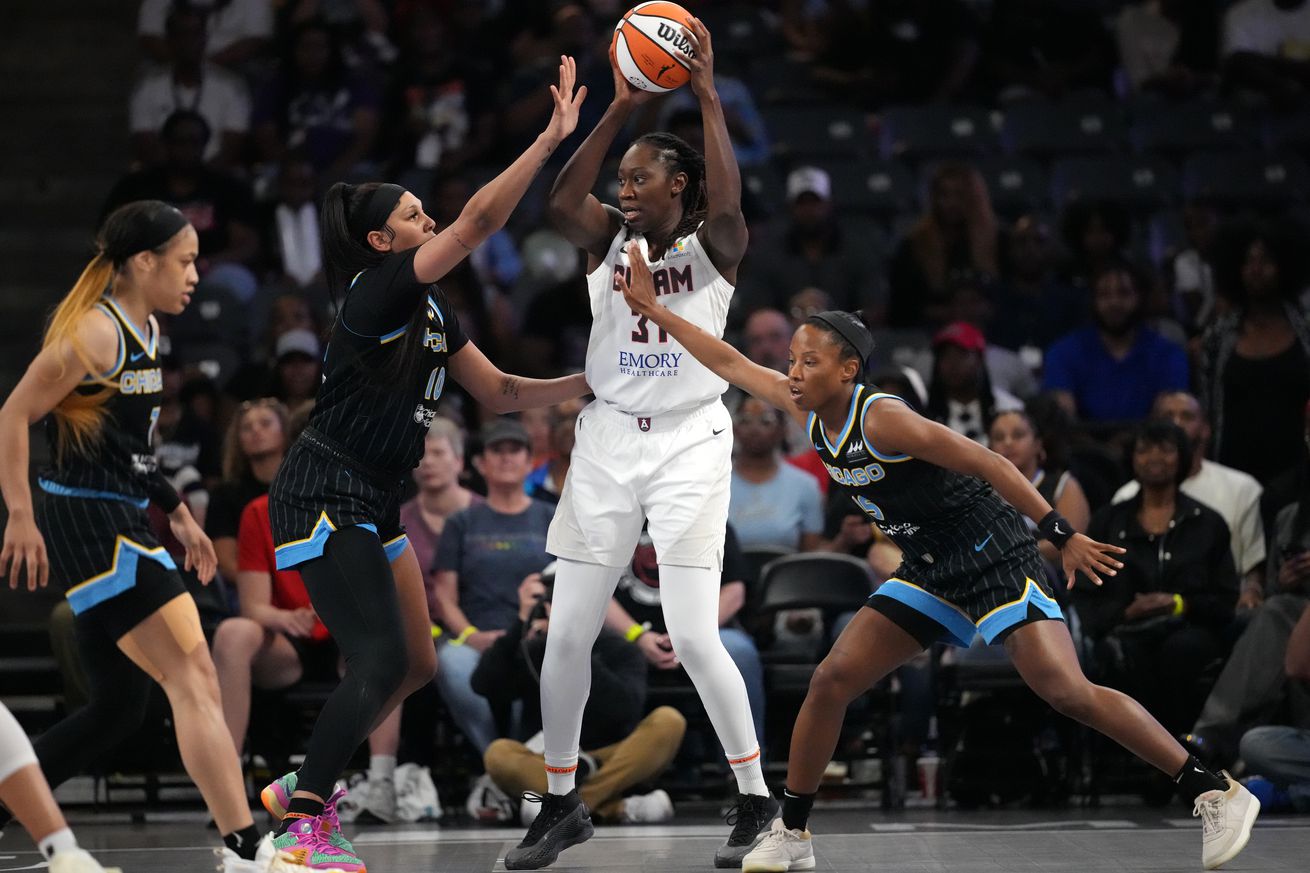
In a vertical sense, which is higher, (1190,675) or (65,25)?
(65,25)

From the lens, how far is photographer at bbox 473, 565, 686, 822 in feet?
23.1

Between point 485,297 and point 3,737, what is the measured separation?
249 inches

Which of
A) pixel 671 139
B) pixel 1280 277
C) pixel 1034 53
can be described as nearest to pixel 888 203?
pixel 1034 53

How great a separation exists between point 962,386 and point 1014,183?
328 centimetres

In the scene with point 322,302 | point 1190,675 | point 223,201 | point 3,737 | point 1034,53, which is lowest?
point 1190,675

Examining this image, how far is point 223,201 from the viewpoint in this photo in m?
11.1

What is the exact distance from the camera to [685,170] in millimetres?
5574

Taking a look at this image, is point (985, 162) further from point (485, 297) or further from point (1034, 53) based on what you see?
point (485, 297)

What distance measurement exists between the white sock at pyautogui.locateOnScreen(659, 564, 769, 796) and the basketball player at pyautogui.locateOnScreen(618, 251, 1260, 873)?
20cm

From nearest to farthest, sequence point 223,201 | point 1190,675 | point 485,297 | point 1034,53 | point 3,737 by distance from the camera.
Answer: point 3,737, point 1190,675, point 485,297, point 223,201, point 1034,53

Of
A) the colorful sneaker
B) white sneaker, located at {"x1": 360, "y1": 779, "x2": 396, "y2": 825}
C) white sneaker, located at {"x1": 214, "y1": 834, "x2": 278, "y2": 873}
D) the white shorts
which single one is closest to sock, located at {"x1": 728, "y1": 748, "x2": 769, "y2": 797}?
the white shorts

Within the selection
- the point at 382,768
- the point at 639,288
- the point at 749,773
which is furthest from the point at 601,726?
the point at 639,288

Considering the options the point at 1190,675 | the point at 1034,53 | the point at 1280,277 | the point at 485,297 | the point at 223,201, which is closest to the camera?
the point at 1190,675

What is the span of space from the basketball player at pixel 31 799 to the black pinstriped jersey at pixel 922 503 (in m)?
2.41
